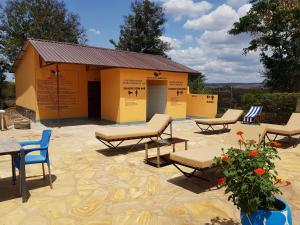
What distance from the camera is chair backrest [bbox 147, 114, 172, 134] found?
8.22m

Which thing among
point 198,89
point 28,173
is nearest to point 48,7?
point 198,89

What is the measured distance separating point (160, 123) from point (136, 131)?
0.91m

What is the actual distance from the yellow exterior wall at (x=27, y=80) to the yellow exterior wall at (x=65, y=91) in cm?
53

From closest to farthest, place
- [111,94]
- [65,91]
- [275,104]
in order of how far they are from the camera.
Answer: [275,104] → [111,94] → [65,91]

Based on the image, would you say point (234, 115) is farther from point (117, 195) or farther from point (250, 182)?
point (250, 182)

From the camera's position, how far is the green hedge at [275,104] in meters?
13.3

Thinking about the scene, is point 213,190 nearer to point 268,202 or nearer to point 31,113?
point 268,202

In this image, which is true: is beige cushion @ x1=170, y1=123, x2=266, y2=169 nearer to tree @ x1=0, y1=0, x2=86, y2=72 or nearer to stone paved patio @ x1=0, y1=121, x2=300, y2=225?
stone paved patio @ x1=0, y1=121, x2=300, y2=225

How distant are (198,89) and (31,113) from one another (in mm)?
14705

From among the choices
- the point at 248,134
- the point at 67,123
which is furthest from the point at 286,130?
the point at 67,123

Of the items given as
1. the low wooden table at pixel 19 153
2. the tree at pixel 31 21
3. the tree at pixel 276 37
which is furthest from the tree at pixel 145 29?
the low wooden table at pixel 19 153

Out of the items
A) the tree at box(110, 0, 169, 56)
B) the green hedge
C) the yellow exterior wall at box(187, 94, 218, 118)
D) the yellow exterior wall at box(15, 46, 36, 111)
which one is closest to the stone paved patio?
the green hedge

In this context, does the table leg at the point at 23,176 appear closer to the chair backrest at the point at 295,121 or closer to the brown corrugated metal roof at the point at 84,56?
the brown corrugated metal roof at the point at 84,56

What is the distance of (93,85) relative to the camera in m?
16.3
